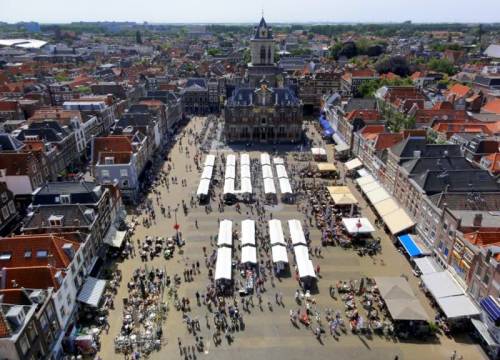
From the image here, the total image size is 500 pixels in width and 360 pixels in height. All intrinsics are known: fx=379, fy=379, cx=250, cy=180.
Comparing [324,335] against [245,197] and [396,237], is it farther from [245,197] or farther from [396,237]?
[245,197]

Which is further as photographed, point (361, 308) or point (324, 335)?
point (361, 308)

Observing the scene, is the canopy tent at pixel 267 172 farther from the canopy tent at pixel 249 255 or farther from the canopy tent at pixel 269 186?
the canopy tent at pixel 249 255

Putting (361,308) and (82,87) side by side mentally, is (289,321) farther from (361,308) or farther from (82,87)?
(82,87)

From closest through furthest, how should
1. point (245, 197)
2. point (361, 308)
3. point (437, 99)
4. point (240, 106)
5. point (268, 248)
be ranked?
point (361, 308), point (268, 248), point (245, 197), point (240, 106), point (437, 99)

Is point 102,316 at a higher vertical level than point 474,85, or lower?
lower

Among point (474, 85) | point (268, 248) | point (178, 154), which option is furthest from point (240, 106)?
point (474, 85)

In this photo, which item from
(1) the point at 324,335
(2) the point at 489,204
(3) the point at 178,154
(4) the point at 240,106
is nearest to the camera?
(1) the point at 324,335

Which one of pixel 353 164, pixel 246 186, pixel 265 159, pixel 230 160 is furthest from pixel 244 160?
pixel 353 164

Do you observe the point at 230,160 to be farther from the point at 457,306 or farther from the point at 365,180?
the point at 457,306
